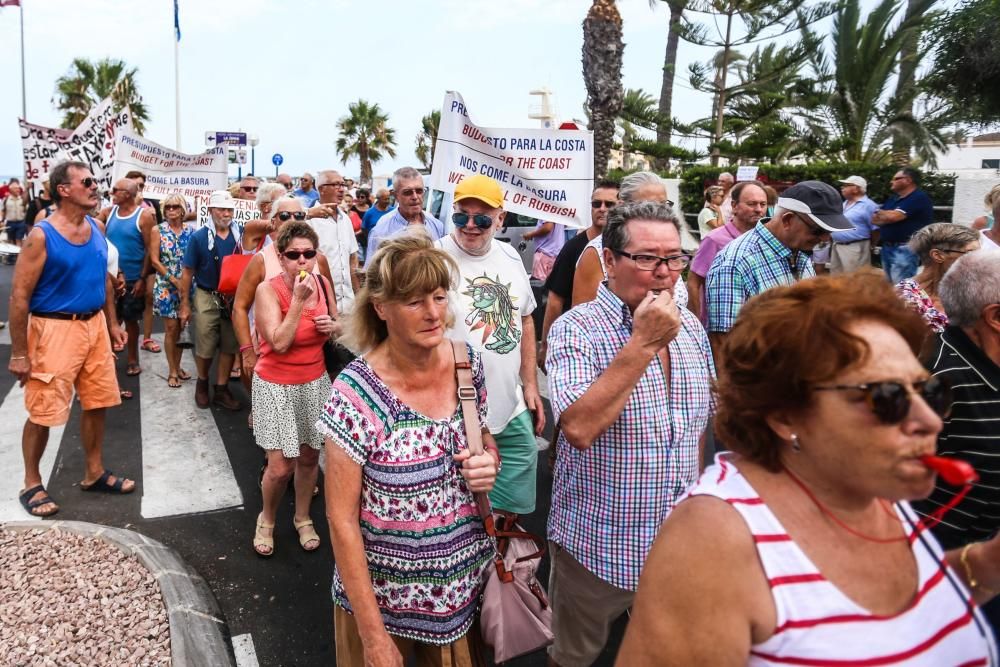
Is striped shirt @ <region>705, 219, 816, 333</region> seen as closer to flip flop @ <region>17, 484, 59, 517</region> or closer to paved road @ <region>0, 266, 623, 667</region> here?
paved road @ <region>0, 266, 623, 667</region>

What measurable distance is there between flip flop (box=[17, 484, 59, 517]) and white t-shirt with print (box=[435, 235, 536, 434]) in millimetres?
2889

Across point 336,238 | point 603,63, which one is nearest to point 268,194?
point 336,238

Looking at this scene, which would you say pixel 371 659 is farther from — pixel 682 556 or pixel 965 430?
pixel 965 430

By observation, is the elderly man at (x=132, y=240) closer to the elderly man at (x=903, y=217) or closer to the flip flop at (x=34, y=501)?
the flip flop at (x=34, y=501)


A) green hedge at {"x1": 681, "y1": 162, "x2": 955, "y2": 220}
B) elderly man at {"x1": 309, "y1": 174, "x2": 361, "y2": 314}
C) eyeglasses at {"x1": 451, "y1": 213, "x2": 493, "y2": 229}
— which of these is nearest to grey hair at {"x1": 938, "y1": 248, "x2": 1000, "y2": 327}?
eyeglasses at {"x1": 451, "y1": 213, "x2": 493, "y2": 229}

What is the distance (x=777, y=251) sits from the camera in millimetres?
3990

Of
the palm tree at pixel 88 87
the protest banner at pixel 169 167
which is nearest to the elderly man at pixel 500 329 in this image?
the protest banner at pixel 169 167

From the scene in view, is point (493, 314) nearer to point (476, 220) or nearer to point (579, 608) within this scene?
point (476, 220)

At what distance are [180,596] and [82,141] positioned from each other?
8.73 m

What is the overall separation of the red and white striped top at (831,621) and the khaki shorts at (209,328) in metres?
6.16

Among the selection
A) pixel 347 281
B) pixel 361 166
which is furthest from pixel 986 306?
pixel 361 166

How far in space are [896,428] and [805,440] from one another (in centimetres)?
16

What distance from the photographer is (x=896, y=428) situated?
136 cm

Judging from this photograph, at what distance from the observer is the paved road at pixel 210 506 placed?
11.7ft
